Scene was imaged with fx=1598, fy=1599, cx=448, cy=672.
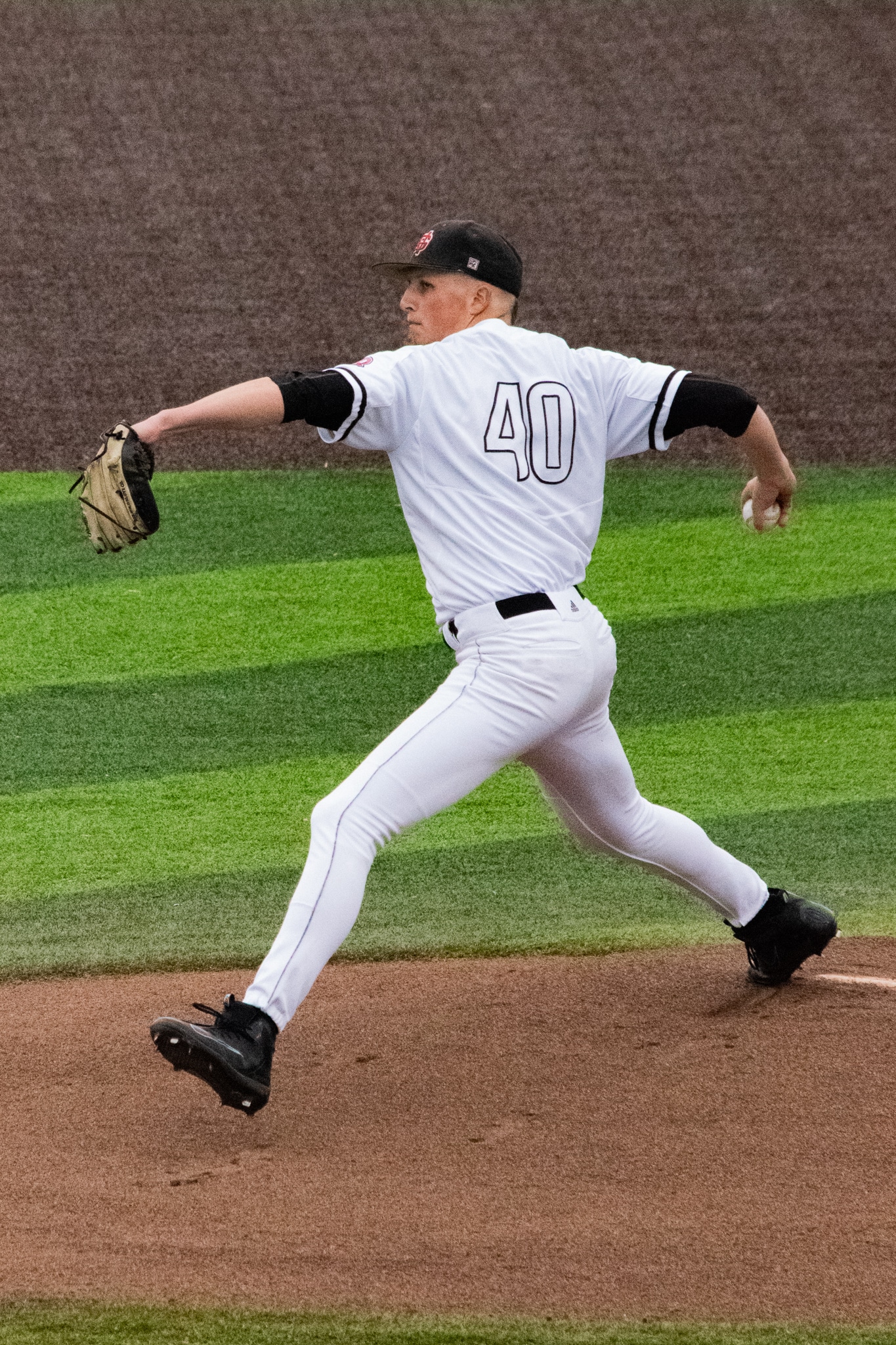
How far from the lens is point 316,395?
330cm

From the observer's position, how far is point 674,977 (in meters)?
4.43

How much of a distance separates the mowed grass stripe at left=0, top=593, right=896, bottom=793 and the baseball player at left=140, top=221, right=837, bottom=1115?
9.17 feet

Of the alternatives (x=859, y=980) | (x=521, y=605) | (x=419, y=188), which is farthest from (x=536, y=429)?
(x=419, y=188)

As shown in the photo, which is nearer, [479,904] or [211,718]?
[479,904]

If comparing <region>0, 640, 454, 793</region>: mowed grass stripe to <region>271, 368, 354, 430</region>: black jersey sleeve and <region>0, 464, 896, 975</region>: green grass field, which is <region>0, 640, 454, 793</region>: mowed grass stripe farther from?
<region>271, 368, 354, 430</region>: black jersey sleeve

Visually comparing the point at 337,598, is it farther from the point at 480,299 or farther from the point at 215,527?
the point at 480,299

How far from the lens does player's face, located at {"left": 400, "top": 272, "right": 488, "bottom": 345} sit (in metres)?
3.69

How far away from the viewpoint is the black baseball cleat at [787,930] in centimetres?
412

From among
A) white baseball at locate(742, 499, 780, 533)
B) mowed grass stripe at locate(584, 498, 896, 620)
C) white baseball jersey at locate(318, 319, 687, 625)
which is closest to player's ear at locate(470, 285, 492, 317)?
white baseball jersey at locate(318, 319, 687, 625)

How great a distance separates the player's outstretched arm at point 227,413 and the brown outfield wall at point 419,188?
6656 mm

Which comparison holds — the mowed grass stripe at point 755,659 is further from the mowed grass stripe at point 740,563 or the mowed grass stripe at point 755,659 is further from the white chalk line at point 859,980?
the white chalk line at point 859,980

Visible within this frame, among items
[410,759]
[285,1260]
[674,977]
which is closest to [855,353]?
[674,977]

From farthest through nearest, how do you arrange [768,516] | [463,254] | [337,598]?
[337,598], [768,516], [463,254]

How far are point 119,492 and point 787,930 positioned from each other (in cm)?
205
